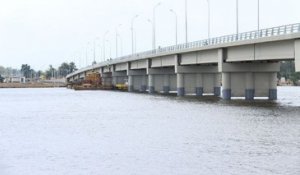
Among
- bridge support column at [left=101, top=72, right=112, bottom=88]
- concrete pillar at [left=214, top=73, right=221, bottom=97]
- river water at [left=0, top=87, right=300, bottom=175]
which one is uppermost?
bridge support column at [left=101, top=72, right=112, bottom=88]

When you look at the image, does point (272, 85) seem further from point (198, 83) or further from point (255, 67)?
point (198, 83)

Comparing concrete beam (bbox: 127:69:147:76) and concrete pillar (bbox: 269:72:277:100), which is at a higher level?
concrete beam (bbox: 127:69:147:76)

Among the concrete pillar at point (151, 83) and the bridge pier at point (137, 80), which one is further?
the bridge pier at point (137, 80)

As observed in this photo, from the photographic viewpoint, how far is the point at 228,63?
83.1 m

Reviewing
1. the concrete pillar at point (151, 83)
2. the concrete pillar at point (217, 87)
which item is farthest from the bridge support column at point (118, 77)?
the concrete pillar at point (217, 87)

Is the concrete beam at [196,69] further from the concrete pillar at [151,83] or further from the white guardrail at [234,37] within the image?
the concrete pillar at [151,83]

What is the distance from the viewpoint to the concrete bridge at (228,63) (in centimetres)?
6550

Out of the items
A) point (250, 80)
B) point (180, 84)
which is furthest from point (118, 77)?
point (250, 80)

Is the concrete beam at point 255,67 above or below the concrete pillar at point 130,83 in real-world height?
above

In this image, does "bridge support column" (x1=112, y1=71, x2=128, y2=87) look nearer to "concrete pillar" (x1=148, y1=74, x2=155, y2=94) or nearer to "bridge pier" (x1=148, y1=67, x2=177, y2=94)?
"bridge pier" (x1=148, y1=67, x2=177, y2=94)

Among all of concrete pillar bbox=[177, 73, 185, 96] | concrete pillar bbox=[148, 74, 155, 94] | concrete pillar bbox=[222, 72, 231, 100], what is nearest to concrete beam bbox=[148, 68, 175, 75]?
concrete pillar bbox=[148, 74, 155, 94]

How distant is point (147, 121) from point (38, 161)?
2327cm

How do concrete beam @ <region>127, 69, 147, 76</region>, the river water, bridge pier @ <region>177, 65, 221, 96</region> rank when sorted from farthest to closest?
concrete beam @ <region>127, 69, 147, 76</region>
bridge pier @ <region>177, 65, 221, 96</region>
the river water

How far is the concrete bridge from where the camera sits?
6550 cm
